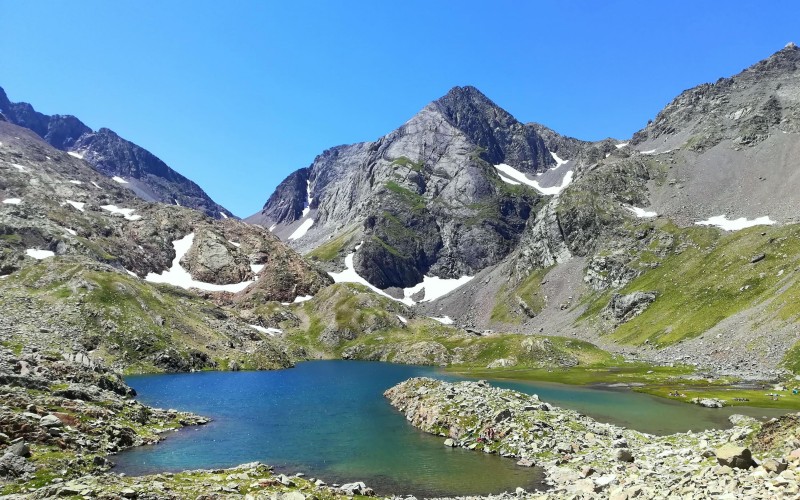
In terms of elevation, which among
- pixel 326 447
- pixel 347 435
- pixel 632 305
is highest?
pixel 632 305

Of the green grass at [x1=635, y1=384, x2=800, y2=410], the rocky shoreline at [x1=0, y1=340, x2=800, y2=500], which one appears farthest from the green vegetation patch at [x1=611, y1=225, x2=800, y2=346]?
the rocky shoreline at [x1=0, y1=340, x2=800, y2=500]

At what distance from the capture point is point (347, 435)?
5497 cm

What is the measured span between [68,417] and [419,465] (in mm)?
31967

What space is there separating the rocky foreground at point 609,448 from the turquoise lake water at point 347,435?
9.03ft

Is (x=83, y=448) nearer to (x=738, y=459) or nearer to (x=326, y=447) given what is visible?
(x=326, y=447)

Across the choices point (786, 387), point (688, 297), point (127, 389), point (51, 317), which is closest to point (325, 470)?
point (127, 389)

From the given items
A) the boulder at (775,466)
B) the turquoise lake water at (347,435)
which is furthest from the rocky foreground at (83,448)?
the boulder at (775,466)

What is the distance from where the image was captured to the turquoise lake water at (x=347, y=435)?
38.6 meters

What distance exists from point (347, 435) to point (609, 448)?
92.9ft

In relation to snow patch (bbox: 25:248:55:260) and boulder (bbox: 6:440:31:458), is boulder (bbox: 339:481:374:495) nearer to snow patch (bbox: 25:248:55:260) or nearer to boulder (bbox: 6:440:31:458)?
boulder (bbox: 6:440:31:458)

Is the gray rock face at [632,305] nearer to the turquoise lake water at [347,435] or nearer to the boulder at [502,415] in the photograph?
the turquoise lake water at [347,435]

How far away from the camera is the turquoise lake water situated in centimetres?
3862

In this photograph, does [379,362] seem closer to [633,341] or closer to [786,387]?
[633,341]

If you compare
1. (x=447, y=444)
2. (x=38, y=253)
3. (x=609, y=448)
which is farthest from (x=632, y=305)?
(x=38, y=253)
